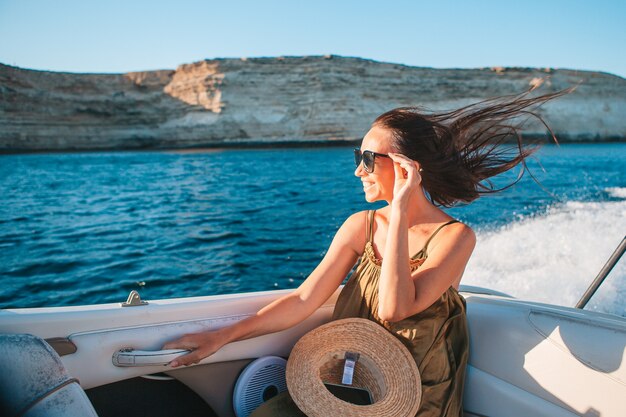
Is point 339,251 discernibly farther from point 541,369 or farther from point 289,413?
point 541,369

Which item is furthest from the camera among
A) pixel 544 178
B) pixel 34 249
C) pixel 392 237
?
pixel 544 178

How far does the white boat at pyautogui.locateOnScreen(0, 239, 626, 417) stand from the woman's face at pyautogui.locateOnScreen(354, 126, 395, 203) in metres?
0.52

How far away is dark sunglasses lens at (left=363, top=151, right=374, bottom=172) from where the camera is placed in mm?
1625

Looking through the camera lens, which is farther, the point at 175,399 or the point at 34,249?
the point at 34,249

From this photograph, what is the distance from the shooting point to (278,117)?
39.4m

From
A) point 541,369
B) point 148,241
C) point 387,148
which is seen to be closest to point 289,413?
point 541,369

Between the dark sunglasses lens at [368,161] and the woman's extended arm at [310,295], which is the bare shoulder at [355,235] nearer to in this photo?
the woman's extended arm at [310,295]

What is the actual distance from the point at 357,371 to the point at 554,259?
450 cm

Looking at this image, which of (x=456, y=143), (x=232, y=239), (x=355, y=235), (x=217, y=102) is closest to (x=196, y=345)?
(x=355, y=235)

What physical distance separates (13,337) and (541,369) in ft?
4.74

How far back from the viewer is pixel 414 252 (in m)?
1.58

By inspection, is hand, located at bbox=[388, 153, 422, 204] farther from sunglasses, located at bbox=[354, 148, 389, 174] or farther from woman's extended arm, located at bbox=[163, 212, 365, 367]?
woman's extended arm, located at bbox=[163, 212, 365, 367]

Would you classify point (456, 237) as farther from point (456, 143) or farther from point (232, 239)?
point (232, 239)

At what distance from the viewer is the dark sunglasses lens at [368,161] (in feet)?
5.33
